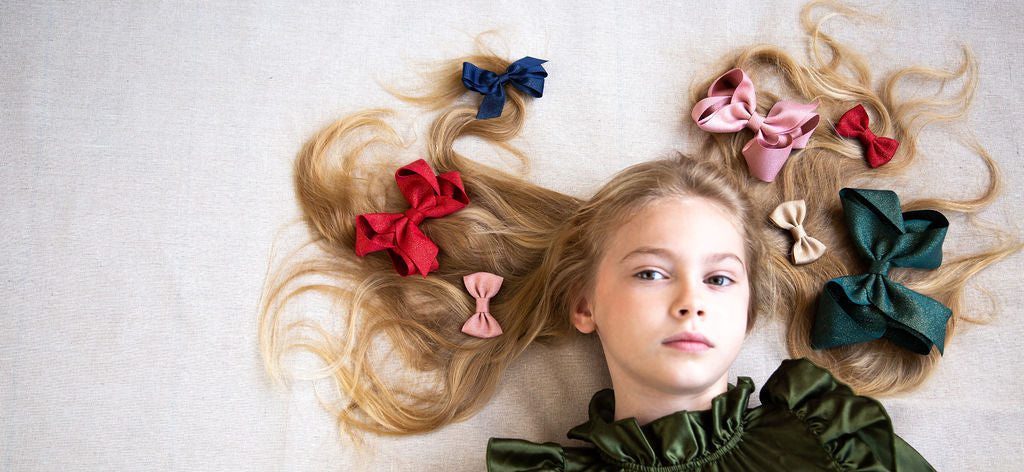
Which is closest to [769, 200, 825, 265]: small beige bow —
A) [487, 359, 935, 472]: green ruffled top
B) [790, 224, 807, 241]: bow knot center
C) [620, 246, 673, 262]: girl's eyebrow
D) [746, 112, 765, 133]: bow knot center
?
[790, 224, 807, 241]: bow knot center

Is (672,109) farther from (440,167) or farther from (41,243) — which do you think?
(41,243)

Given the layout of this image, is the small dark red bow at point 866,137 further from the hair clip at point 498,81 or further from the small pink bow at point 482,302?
the small pink bow at point 482,302

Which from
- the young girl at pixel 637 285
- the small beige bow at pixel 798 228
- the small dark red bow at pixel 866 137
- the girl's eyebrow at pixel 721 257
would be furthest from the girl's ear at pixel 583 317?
the small dark red bow at pixel 866 137

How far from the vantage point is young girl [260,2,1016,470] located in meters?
1.12

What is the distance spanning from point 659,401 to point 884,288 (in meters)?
0.56

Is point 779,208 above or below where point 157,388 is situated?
above

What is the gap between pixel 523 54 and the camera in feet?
5.09

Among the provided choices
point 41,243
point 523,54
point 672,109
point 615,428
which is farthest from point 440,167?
point 41,243

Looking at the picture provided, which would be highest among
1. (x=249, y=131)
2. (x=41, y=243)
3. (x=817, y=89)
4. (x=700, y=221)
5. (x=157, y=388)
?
(x=817, y=89)

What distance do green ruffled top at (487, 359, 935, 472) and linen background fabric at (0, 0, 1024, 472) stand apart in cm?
17

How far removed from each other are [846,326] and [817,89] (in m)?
0.53

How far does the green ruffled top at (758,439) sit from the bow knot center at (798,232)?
0.31 m

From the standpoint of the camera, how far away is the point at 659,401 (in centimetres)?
117

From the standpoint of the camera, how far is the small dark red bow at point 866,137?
1.46 m
